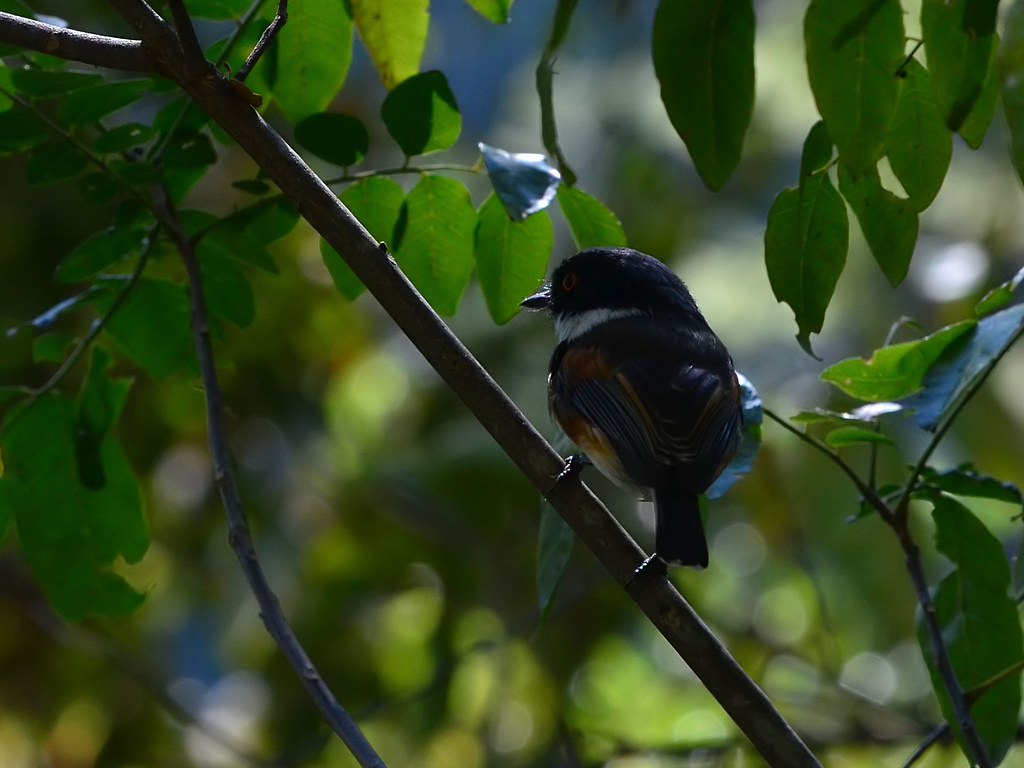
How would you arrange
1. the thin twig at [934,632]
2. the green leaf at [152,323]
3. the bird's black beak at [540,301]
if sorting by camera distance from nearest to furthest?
1. the thin twig at [934,632]
2. the green leaf at [152,323]
3. the bird's black beak at [540,301]

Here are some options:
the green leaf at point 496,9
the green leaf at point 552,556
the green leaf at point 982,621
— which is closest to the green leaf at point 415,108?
the green leaf at point 496,9

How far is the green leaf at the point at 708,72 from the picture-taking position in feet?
5.13

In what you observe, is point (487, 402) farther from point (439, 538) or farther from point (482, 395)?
point (439, 538)

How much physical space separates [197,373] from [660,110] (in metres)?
4.39

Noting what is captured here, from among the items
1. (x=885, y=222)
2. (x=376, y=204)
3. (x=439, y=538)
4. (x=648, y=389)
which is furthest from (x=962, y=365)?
(x=439, y=538)

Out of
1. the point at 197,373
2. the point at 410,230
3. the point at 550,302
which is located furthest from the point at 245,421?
the point at 410,230

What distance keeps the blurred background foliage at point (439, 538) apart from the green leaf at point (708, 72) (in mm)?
2937

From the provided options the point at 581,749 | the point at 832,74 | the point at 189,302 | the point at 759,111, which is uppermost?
the point at 832,74

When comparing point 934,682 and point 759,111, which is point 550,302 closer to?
point 934,682

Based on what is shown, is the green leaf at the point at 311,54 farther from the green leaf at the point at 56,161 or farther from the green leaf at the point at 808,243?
the green leaf at the point at 808,243

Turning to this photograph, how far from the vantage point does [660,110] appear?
641 centimetres

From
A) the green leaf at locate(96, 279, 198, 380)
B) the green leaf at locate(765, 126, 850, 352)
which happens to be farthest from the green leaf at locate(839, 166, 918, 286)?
the green leaf at locate(96, 279, 198, 380)

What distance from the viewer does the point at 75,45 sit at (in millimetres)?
1681

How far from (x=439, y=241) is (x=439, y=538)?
138 inches
